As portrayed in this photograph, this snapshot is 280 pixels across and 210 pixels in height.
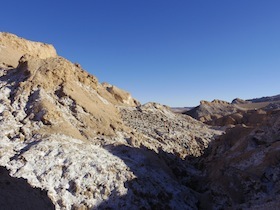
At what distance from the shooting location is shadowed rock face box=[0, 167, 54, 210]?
9203mm

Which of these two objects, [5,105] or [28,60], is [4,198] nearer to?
[5,105]

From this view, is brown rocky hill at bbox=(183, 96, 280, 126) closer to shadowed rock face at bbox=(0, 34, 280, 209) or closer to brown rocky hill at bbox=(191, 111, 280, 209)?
shadowed rock face at bbox=(0, 34, 280, 209)

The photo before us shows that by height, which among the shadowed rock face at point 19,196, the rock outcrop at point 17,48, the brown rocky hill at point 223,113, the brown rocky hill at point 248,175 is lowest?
the brown rocky hill at point 248,175

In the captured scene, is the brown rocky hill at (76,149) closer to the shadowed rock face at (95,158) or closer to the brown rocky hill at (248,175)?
the shadowed rock face at (95,158)

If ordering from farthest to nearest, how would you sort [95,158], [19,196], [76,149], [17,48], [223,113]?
[223,113] < [17,48] < [76,149] < [95,158] < [19,196]

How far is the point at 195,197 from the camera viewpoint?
16.3 m

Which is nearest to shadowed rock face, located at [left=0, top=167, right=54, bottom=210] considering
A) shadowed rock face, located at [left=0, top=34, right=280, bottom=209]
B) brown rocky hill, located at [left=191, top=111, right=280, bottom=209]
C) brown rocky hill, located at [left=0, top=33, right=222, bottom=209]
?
shadowed rock face, located at [left=0, top=34, right=280, bottom=209]

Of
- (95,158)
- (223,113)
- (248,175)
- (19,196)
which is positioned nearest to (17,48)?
(95,158)

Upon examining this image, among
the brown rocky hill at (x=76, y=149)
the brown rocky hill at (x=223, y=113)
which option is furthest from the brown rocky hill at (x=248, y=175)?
the brown rocky hill at (x=223, y=113)

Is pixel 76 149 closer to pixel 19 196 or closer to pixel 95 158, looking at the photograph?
pixel 95 158

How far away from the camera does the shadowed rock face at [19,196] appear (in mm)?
9203

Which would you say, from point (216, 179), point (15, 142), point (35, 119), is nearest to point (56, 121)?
point (35, 119)

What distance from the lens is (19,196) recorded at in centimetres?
979

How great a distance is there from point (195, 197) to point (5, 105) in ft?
38.4
